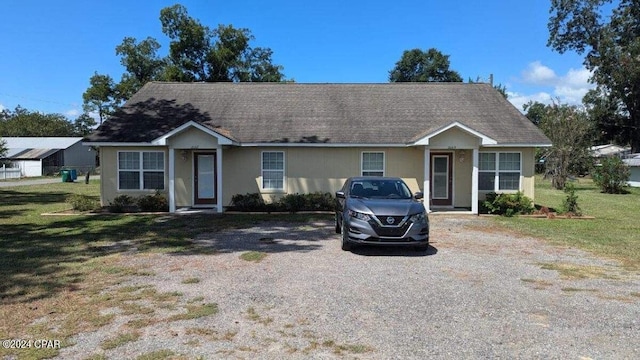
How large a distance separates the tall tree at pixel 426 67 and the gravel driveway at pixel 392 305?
63.3 m

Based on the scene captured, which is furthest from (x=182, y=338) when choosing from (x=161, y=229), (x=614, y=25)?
(x=614, y=25)

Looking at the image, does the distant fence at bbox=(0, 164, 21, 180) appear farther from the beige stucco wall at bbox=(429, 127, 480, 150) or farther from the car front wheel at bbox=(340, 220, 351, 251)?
the car front wheel at bbox=(340, 220, 351, 251)

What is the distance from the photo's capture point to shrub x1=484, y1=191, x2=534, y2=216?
54.6 feet

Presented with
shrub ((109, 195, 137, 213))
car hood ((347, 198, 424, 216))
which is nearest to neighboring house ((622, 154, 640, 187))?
car hood ((347, 198, 424, 216))

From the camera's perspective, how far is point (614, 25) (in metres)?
44.3

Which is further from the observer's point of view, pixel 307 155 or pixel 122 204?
pixel 307 155

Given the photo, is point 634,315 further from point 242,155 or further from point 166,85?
point 166,85

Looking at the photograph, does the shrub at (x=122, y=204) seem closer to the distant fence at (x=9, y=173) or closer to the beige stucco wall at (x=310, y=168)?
the beige stucco wall at (x=310, y=168)

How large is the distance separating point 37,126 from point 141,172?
89634 millimetres

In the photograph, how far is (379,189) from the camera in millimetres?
10789

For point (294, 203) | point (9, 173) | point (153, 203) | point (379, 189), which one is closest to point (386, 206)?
point (379, 189)

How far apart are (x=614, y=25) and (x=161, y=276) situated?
170 feet

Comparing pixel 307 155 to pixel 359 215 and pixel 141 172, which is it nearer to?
pixel 141 172

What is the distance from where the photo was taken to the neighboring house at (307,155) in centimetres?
1709
